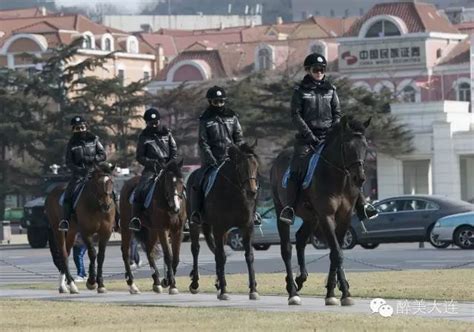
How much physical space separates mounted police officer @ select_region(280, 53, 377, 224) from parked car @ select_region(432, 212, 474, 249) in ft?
62.9

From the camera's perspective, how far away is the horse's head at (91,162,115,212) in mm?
25344

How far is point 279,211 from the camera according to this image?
2212 cm

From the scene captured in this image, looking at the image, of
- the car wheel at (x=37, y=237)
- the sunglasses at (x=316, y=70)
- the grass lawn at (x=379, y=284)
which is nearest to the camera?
the sunglasses at (x=316, y=70)

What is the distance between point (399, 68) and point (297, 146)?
9504cm

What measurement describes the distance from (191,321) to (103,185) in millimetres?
7316

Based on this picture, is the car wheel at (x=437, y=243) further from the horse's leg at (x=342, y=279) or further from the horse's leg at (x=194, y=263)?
the horse's leg at (x=342, y=279)

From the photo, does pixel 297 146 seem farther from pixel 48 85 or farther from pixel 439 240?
pixel 48 85

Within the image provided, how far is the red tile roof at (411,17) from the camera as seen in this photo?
116m

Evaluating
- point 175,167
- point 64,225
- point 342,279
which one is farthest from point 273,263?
point 342,279

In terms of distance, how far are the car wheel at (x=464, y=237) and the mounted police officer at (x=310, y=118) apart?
1927cm

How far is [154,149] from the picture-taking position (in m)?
25.3

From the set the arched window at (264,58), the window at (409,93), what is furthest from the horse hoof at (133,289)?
the arched window at (264,58)

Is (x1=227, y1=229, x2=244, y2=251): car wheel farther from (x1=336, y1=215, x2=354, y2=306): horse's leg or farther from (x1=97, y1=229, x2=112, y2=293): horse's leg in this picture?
(x1=336, y1=215, x2=354, y2=306): horse's leg

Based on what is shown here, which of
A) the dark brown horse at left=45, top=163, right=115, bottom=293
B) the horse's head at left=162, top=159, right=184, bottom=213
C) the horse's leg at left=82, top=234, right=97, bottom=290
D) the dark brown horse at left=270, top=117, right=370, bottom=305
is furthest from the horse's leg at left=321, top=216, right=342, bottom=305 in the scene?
the horse's leg at left=82, top=234, right=97, bottom=290
